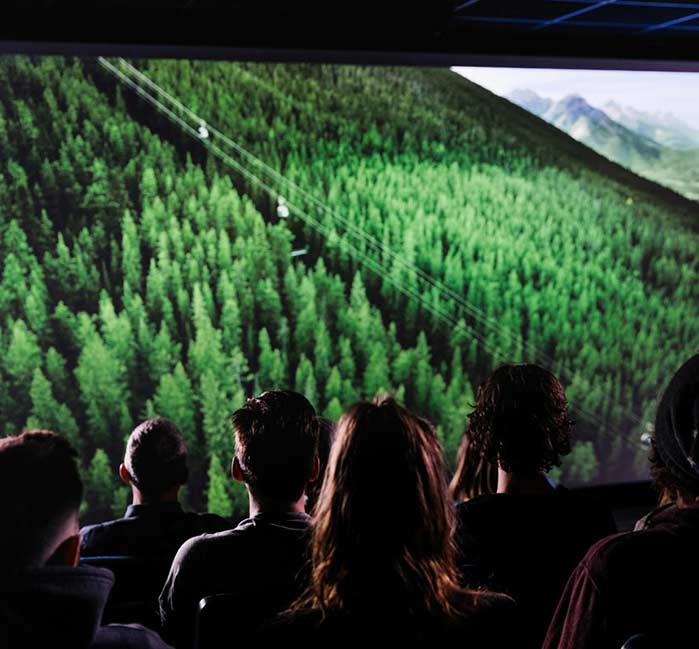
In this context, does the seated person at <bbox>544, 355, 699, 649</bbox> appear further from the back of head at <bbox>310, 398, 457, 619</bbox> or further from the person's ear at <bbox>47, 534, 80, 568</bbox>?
the person's ear at <bbox>47, 534, 80, 568</bbox>

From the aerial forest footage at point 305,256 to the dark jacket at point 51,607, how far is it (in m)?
3.02

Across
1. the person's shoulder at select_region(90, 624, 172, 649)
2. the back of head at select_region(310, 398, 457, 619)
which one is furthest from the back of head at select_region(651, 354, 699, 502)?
the person's shoulder at select_region(90, 624, 172, 649)

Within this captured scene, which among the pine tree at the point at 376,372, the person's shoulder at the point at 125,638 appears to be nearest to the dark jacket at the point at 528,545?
the person's shoulder at the point at 125,638

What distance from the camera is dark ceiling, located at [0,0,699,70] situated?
384cm

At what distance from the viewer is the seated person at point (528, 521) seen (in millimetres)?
1956

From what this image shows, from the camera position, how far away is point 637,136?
213 inches

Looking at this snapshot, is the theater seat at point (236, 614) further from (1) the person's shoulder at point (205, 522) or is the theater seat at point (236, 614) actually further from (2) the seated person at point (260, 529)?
(1) the person's shoulder at point (205, 522)

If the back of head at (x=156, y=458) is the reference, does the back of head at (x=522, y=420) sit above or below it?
above

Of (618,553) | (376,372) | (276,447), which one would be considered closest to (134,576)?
(276,447)

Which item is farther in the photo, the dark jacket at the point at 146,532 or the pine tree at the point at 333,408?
the pine tree at the point at 333,408

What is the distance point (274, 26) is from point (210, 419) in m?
1.88

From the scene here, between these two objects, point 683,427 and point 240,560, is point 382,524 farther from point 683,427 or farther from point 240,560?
point 240,560

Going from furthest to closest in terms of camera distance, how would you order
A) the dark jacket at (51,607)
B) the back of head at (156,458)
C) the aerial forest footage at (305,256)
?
1. the aerial forest footage at (305,256)
2. the back of head at (156,458)
3. the dark jacket at (51,607)

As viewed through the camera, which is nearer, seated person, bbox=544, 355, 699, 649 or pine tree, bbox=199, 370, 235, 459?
seated person, bbox=544, 355, 699, 649
